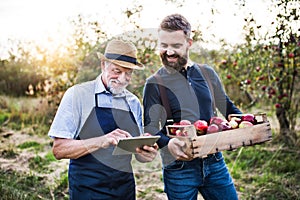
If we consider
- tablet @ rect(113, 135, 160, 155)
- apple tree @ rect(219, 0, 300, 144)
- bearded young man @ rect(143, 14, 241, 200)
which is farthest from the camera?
apple tree @ rect(219, 0, 300, 144)

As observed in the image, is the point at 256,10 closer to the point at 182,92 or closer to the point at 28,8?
the point at 182,92

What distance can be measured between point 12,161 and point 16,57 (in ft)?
16.8

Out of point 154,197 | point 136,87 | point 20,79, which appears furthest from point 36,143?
point 20,79

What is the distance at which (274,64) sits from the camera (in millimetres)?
4926

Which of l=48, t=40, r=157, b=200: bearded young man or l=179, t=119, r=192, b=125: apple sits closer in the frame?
l=48, t=40, r=157, b=200: bearded young man

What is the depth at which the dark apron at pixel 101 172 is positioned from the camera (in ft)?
6.87

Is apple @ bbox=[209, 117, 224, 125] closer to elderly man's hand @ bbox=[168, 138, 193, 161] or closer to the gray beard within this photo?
elderly man's hand @ bbox=[168, 138, 193, 161]

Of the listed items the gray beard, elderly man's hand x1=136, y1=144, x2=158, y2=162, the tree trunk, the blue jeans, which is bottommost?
the tree trunk

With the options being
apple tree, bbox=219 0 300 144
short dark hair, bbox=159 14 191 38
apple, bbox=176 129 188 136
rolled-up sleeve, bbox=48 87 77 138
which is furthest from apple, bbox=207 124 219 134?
apple tree, bbox=219 0 300 144

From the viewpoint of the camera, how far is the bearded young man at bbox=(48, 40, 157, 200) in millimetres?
2008

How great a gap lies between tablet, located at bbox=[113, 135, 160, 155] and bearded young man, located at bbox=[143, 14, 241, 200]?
0.74 ft

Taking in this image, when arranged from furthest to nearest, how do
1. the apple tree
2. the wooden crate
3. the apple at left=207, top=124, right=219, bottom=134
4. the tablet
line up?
1. the apple tree
2. the apple at left=207, top=124, right=219, bottom=134
3. the wooden crate
4. the tablet

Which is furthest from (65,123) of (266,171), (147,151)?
(266,171)

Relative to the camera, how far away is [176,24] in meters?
2.19
